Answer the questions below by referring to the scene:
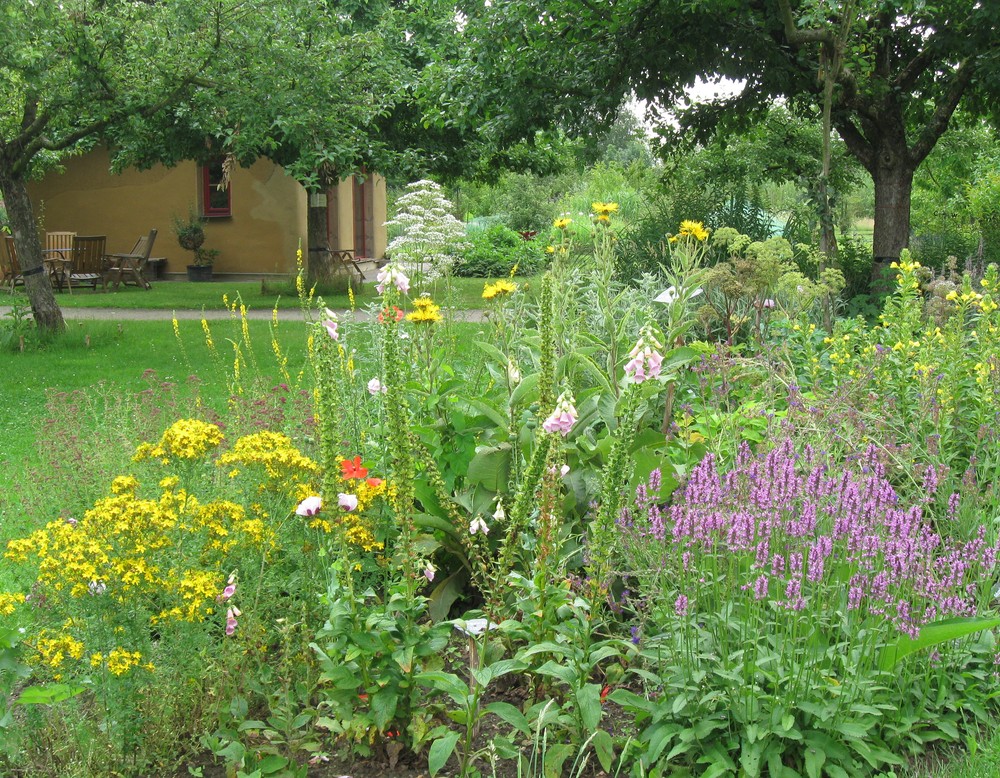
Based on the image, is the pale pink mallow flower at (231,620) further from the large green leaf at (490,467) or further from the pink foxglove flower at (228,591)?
the large green leaf at (490,467)

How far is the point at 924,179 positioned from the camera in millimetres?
19641

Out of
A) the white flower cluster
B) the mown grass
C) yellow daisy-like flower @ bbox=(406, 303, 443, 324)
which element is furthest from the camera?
the mown grass

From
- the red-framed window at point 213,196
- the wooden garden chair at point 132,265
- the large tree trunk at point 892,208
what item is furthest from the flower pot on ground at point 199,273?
the large tree trunk at point 892,208

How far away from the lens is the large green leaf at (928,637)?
260 centimetres

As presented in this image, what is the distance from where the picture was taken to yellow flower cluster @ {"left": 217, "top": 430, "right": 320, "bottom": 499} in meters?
2.92

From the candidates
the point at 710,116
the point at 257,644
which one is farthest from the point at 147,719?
the point at 710,116

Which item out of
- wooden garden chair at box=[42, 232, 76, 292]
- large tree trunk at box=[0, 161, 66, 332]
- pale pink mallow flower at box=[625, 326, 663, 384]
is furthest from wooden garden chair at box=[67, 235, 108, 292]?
pale pink mallow flower at box=[625, 326, 663, 384]

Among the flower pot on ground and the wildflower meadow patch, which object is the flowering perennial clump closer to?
the wildflower meadow patch

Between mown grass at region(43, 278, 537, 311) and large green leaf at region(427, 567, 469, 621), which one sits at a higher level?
mown grass at region(43, 278, 537, 311)

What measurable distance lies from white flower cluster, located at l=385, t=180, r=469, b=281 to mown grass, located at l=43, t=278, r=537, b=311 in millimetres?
7790

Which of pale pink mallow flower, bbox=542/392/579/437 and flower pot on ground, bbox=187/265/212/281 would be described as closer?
pale pink mallow flower, bbox=542/392/579/437

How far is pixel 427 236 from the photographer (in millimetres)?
5848

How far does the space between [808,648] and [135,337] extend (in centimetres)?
1077

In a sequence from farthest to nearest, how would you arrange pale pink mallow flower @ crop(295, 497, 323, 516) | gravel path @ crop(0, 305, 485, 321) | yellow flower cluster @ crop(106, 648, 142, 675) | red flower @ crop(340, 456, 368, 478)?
gravel path @ crop(0, 305, 485, 321)
red flower @ crop(340, 456, 368, 478)
pale pink mallow flower @ crop(295, 497, 323, 516)
yellow flower cluster @ crop(106, 648, 142, 675)
